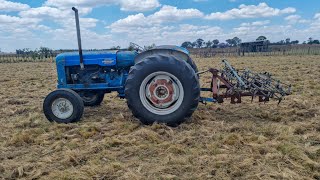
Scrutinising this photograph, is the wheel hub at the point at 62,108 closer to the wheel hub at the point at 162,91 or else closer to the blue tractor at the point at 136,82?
the blue tractor at the point at 136,82

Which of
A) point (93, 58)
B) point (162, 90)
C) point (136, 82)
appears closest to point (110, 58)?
point (93, 58)

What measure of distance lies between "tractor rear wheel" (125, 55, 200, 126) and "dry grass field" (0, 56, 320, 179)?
0.81 feet

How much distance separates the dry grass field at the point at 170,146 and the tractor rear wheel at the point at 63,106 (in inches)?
7.7

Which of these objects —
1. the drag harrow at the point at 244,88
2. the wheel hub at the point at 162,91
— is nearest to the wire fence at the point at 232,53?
the drag harrow at the point at 244,88

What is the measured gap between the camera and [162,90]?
5.86m

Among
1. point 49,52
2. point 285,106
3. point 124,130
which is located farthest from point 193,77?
point 49,52

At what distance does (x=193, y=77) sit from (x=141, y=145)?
1.60 metres

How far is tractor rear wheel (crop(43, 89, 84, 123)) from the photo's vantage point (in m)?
6.20

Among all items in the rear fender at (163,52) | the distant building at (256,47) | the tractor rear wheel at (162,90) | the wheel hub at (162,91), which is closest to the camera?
the tractor rear wheel at (162,90)

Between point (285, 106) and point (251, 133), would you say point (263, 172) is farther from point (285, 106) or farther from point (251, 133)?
point (285, 106)

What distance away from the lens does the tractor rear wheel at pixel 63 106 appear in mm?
6203

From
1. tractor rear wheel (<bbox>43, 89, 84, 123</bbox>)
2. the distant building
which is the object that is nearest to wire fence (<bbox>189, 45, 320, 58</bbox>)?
the distant building

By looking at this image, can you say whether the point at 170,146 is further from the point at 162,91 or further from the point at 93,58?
the point at 93,58

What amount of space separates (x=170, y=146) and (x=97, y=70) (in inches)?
120
